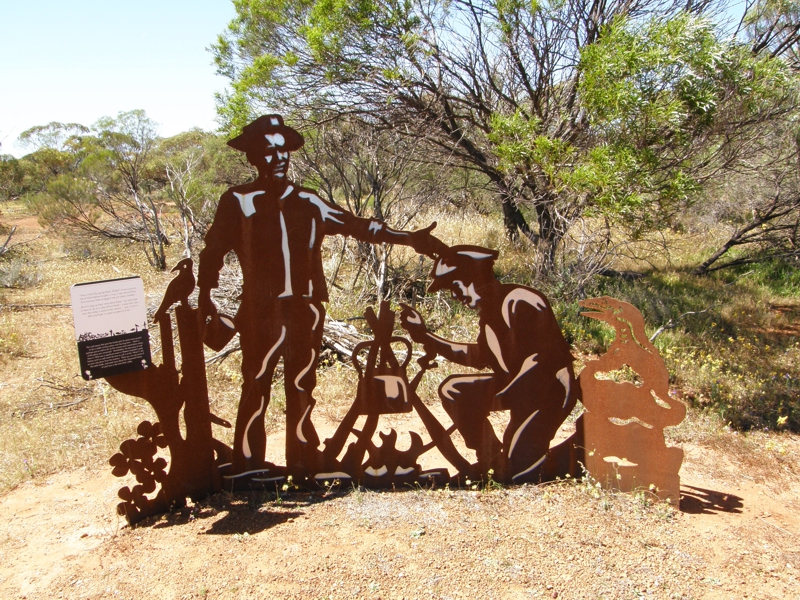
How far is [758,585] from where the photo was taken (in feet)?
9.22

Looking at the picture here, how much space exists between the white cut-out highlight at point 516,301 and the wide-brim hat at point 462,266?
181mm

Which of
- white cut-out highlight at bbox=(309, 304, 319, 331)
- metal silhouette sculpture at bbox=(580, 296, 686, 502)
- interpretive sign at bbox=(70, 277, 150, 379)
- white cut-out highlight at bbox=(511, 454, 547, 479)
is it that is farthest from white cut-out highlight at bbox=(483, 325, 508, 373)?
interpretive sign at bbox=(70, 277, 150, 379)

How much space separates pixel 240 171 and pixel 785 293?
482 inches

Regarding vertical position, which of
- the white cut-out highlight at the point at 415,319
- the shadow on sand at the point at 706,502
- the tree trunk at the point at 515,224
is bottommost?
the shadow on sand at the point at 706,502

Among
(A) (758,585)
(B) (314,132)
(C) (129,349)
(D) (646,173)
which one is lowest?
(A) (758,585)

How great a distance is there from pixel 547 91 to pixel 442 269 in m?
5.43

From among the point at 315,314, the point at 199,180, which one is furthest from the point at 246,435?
the point at 199,180

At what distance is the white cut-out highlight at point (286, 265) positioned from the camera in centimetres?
329

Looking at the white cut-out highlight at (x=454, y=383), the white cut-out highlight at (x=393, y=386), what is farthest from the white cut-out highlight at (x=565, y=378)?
the white cut-out highlight at (x=393, y=386)

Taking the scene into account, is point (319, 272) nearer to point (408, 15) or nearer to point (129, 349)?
point (129, 349)

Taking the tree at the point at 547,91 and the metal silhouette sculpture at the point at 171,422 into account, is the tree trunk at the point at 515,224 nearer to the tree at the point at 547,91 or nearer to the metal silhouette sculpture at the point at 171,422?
the tree at the point at 547,91

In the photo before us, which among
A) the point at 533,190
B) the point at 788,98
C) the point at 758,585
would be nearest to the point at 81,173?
the point at 533,190

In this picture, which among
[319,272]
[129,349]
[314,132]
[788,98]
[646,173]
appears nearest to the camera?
[129,349]

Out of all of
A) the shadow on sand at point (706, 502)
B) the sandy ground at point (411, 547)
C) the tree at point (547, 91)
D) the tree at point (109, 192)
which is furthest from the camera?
the tree at point (109, 192)
